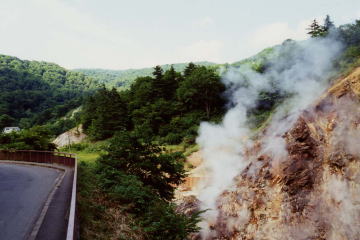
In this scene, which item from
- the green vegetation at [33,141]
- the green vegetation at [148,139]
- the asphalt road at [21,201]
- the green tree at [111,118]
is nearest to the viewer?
the asphalt road at [21,201]

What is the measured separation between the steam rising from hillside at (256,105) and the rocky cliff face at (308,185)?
564 millimetres

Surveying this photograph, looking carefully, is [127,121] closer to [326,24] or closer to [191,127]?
[191,127]

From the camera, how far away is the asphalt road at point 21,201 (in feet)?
23.5

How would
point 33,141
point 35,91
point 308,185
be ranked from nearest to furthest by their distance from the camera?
1. point 308,185
2. point 33,141
3. point 35,91

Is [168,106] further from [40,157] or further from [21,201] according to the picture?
[21,201]

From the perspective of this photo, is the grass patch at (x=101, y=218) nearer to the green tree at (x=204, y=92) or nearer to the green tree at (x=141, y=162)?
the green tree at (x=141, y=162)

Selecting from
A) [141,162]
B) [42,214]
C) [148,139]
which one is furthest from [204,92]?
[42,214]

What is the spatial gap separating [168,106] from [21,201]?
27.7m

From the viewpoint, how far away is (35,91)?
10756cm

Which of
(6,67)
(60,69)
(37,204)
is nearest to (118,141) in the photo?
(37,204)

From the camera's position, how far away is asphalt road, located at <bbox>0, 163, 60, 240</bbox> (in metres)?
7.16

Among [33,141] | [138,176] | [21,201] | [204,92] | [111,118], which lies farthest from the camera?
[111,118]

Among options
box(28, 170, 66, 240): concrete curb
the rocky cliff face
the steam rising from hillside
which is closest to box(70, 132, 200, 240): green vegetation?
box(28, 170, 66, 240): concrete curb

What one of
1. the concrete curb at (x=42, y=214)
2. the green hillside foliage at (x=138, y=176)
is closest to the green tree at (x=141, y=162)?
the green hillside foliage at (x=138, y=176)
